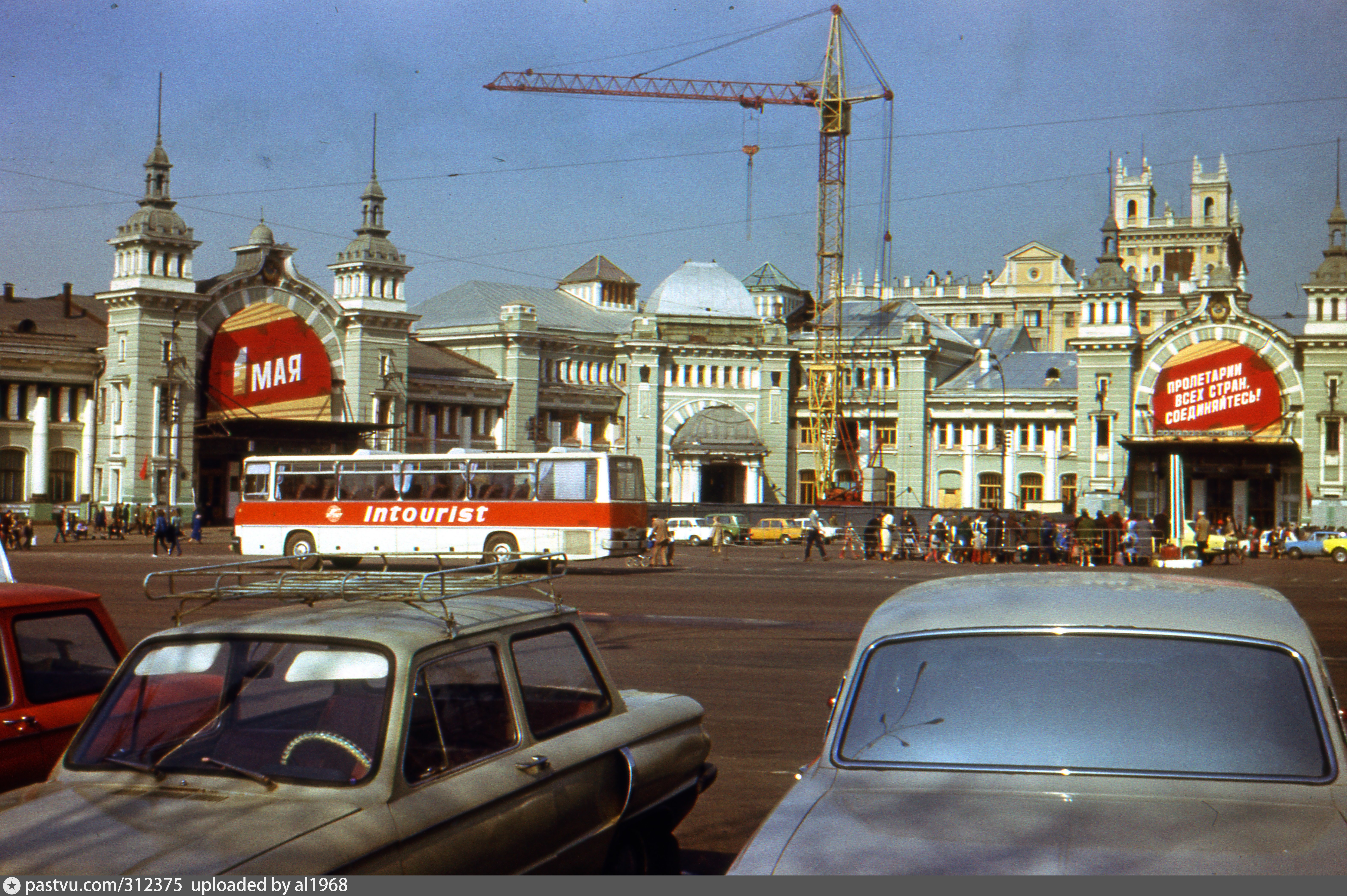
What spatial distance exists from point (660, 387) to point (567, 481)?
50.3 m

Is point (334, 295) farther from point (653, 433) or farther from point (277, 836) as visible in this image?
point (277, 836)

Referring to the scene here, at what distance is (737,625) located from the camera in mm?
19000

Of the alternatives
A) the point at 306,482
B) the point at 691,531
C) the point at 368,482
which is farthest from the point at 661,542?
the point at 691,531

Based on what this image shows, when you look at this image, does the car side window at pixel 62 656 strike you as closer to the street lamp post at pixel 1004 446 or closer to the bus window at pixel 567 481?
the bus window at pixel 567 481

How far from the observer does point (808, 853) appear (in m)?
3.68

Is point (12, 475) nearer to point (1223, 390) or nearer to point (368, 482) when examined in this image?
point (368, 482)

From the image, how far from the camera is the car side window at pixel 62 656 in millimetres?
6621

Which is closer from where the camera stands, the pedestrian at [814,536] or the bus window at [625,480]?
the bus window at [625,480]

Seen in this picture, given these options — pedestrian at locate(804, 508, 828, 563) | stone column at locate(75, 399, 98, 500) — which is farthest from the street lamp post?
stone column at locate(75, 399, 98, 500)

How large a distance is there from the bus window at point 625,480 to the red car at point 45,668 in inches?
984

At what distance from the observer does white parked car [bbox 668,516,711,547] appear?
59.2 meters

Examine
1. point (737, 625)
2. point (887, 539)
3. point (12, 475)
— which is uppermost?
point (12, 475)

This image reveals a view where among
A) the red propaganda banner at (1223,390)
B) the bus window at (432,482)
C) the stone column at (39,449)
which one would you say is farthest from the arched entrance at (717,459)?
the bus window at (432,482)

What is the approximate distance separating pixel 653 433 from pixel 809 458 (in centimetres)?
998
